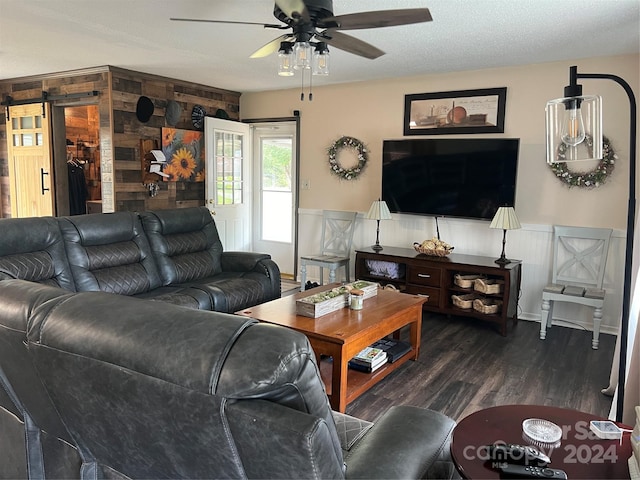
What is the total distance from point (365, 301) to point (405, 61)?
2451mm

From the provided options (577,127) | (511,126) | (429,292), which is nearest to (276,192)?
(429,292)

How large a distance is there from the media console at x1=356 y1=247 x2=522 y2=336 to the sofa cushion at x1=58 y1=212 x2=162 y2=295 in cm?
220

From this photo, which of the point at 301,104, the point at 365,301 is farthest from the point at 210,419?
the point at 301,104

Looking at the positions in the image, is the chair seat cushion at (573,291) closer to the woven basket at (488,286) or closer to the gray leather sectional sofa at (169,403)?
the woven basket at (488,286)

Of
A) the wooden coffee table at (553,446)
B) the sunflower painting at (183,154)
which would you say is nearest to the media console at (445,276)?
the sunflower painting at (183,154)

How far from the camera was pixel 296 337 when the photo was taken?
1039mm

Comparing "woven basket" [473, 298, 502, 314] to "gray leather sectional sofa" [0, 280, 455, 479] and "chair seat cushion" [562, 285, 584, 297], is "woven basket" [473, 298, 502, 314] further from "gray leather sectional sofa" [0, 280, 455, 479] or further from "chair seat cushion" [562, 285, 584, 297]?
"gray leather sectional sofa" [0, 280, 455, 479]

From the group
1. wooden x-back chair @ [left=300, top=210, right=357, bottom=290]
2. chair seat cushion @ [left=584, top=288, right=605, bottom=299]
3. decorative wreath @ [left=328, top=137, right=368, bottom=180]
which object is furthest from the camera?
decorative wreath @ [left=328, top=137, right=368, bottom=180]

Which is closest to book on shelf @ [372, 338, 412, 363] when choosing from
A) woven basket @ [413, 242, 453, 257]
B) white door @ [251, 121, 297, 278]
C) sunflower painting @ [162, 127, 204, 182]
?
woven basket @ [413, 242, 453, 257]

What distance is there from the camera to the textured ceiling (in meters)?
3.11

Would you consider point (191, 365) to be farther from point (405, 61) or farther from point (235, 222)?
point (235, 222)

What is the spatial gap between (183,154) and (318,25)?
143 inches

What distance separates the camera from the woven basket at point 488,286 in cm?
433

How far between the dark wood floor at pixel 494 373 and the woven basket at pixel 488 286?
0.38 meters
